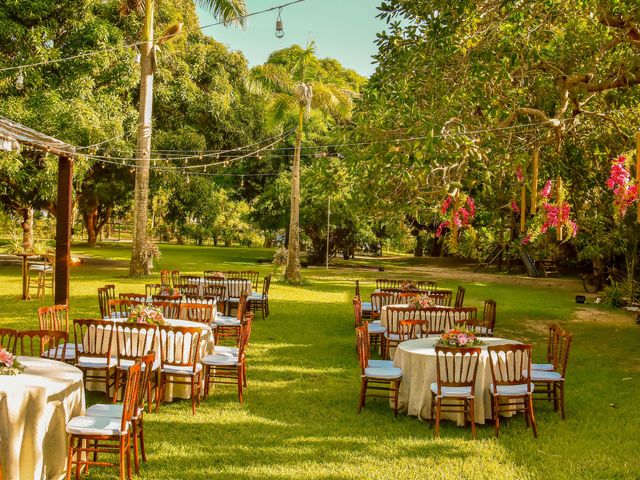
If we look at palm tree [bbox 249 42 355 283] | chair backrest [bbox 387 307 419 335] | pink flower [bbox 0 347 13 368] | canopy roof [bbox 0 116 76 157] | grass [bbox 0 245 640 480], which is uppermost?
palm tree [bbox 249 42 355 283]

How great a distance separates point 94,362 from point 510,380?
15.5ft

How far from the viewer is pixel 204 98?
29172 mm

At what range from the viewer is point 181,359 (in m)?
8.32

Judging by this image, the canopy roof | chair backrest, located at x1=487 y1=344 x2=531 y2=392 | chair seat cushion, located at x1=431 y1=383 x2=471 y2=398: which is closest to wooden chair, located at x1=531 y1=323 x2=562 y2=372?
chair backrest, located at x1=487 y1=344 x2=531 y2=392

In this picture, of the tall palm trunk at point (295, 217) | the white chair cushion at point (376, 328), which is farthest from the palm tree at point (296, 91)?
the white chair cushion at point (376, 328)

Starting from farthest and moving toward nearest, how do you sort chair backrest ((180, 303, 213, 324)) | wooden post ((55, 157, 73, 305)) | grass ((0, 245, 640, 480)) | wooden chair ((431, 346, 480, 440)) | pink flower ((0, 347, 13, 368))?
wooden post ((55, 157, 73, 305)), chair backrest ((180, 303, 213, 324)), wooden chair ((431, 346, 480, 440)), grass ((0, 245, 640, 480)), pink flower ((0, 347, 13, 368))

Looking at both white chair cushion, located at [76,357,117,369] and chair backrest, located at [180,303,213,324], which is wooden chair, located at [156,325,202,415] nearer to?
white chair cushion, located at [76,357,117,369]

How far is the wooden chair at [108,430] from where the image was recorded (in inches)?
212

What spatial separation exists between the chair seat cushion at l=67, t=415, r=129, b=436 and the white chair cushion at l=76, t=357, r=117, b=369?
2.08m

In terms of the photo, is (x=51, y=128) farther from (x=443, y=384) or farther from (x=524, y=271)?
(x=524, y=271)

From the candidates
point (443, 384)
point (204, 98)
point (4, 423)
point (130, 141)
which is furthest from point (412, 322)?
point (204, 98)

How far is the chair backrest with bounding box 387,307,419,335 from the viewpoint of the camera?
36.4ft

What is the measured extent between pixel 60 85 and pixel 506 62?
64.2 ft

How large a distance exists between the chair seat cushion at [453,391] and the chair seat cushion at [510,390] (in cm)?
29
